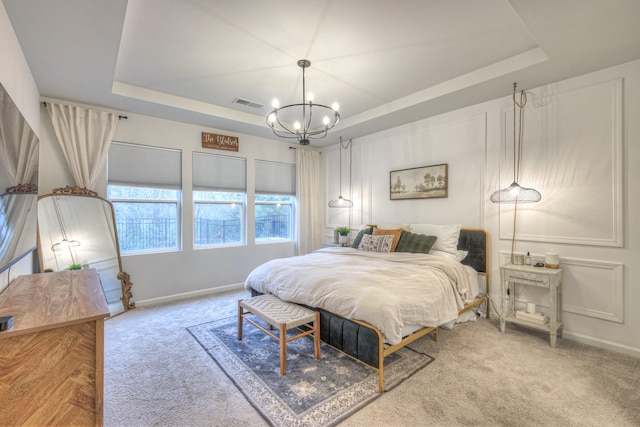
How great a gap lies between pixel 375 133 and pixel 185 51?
10.5 feet

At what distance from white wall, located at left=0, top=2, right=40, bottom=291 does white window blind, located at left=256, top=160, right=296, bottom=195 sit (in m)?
2.96

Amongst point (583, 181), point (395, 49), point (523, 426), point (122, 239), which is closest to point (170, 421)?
point (523, 426)

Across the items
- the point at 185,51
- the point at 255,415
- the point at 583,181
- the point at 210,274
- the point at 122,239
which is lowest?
the point at 255,415

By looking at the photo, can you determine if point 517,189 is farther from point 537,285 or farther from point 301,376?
point 301,376

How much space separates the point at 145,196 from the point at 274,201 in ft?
7.06

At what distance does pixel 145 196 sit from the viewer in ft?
13.6

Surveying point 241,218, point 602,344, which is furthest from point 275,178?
point 602,344

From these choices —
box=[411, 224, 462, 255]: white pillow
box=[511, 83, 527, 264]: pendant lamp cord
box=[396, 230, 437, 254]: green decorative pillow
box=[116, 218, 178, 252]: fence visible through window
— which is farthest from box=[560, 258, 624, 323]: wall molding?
box=[116, 218, 178, 252]: fence visible through window

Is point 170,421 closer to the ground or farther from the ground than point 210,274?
closer to the ground

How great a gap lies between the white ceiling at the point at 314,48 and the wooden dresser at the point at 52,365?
1.96 m

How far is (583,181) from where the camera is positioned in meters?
2.92

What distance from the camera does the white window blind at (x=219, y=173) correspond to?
4570mm

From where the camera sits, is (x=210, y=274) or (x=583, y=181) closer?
(x=583, y=181)

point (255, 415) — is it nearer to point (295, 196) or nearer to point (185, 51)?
point (185, 51)
